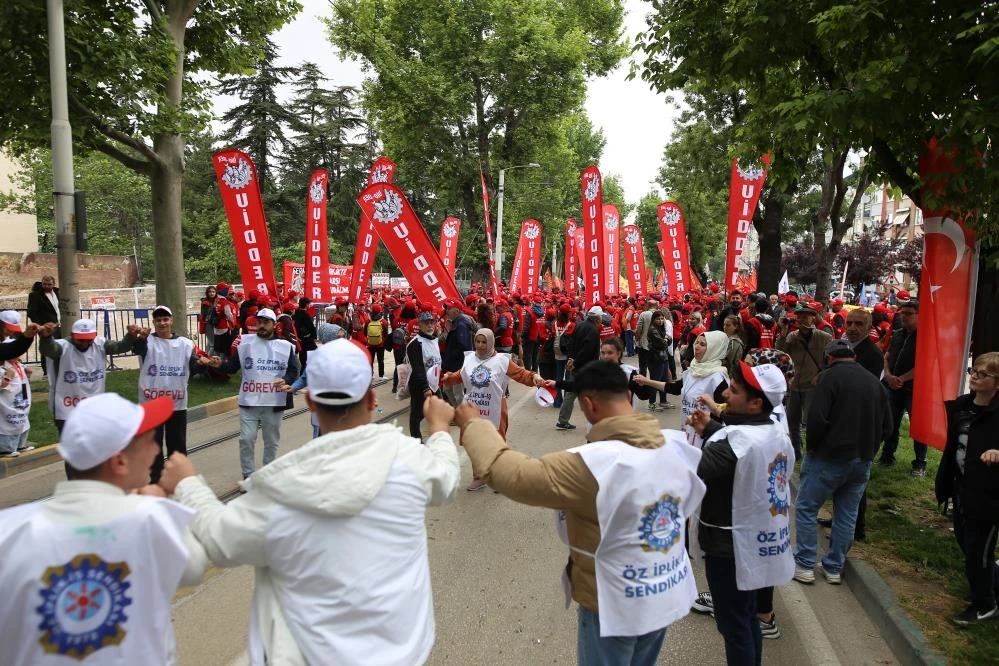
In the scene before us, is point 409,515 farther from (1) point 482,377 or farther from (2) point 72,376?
(2) point 72,376

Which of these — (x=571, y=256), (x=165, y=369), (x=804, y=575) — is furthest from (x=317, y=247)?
(x=571, y=256)

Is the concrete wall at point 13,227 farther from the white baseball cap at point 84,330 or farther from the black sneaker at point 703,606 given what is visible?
the black sneaker at point 703,606

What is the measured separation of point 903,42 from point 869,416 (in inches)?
117

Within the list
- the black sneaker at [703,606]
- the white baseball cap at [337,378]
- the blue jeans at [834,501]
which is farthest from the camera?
the blue jeans at [834,501]

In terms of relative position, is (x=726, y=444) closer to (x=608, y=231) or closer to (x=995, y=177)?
(x=995, y=177)

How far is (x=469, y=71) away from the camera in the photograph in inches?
1032

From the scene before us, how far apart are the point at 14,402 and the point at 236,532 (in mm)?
7278

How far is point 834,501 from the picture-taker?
179 inches

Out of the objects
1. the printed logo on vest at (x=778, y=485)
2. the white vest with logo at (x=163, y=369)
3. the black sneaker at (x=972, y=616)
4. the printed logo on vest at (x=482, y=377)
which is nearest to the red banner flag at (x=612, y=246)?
the printed logo on vest at (x=482, y=377)

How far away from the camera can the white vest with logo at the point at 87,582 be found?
5.16 feet

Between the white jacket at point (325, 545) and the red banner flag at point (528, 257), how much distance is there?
23090 mm

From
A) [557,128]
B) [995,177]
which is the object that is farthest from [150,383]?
[557,128]

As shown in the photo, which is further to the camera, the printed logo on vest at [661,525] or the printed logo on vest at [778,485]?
the printed logo on vest at [778,485]

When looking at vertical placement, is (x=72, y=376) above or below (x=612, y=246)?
below
